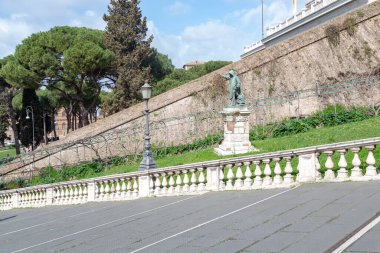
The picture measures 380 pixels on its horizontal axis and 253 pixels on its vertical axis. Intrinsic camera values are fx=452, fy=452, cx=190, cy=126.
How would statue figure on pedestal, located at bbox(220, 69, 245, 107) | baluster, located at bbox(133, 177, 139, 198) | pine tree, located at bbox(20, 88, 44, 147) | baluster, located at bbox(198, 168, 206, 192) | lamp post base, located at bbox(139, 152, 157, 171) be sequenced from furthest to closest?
pine tree, located at bbox(20, 88, 44, 147)
statue figure on pedestal, located at bbox(220, 69, 245, 107)
lamp post base, located at bbox(139, 152, 157, 171)
baluster, located at bbox(133, 177, 139, 198)
baluster, located at bbox(198, 168, 206, 192)

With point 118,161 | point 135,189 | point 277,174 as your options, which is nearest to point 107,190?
point 135,189

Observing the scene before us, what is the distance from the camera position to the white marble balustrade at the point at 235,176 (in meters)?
7.65

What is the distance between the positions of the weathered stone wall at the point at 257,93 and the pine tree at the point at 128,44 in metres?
10.2

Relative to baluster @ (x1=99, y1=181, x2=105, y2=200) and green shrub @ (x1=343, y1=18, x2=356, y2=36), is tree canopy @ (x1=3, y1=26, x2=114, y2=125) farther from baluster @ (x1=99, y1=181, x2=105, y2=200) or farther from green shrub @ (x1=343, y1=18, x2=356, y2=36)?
baluster @ (x1=99, y1=181, x2=105, y2=200)

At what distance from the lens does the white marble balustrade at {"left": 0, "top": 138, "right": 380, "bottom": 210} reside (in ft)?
25.1

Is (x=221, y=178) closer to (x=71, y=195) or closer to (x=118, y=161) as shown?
(x=71, y=195)

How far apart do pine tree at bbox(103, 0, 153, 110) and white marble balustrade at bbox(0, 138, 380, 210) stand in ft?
58.9

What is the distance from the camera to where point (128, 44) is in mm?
33531

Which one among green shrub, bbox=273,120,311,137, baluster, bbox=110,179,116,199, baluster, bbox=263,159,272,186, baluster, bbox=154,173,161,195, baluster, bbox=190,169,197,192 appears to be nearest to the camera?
baluster, bbox=263,159,272,186

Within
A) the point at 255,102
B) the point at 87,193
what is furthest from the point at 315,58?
the point at 87,193

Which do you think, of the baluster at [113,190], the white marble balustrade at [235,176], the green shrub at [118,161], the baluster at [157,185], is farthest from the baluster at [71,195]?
the green shrub at [118,161]

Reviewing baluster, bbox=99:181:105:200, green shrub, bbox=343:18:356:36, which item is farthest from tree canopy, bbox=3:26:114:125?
baluster, bbox=99:181:105:200

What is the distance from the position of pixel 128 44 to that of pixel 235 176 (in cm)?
2588

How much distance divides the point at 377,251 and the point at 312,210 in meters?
1.87
